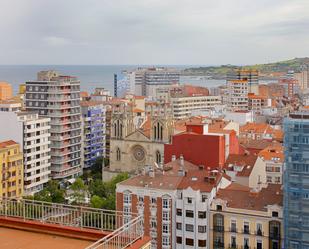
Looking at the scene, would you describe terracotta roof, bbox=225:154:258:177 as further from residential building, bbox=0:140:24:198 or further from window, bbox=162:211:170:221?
residential building, bbox=0:140:24:198

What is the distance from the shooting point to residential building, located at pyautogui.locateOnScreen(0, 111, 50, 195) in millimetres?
32500

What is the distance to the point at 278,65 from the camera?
18125 cm

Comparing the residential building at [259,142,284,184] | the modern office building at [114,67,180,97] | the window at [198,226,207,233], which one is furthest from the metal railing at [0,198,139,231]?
the modern office building at [114,67,180,97]

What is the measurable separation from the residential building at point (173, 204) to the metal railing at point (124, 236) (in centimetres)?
1356

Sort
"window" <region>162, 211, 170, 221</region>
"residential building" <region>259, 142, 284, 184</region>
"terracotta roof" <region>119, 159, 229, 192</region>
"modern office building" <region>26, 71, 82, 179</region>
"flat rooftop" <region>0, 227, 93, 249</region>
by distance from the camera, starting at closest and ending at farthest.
Result: "flat rooftop" <region>0, 227, 93, 249</region> → "window" <region>162, 211, 170, 221</region> → "terracotta roof" <region>119, 159, 229, 192</region> → "residential building" <region>259, 142, 284, 184</region> → "modern office building" <region>26, 71, 82, 179</region>

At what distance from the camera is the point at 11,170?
95.0 feet

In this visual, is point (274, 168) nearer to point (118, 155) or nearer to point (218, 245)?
point (218, 245)

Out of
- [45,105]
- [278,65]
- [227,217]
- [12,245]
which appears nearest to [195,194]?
A: [227,217]

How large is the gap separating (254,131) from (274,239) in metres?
22.6

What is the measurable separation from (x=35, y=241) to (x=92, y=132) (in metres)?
35.3

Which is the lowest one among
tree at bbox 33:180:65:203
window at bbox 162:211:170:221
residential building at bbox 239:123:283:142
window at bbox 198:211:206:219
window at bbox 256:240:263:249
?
tree at bbox 33:180:65:203

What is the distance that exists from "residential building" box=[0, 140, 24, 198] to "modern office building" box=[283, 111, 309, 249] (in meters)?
14.5

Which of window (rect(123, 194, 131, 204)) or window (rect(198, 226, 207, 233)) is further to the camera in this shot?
window (rect(123, 194, 131, 204))

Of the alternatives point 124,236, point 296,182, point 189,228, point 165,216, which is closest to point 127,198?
point 165,216
